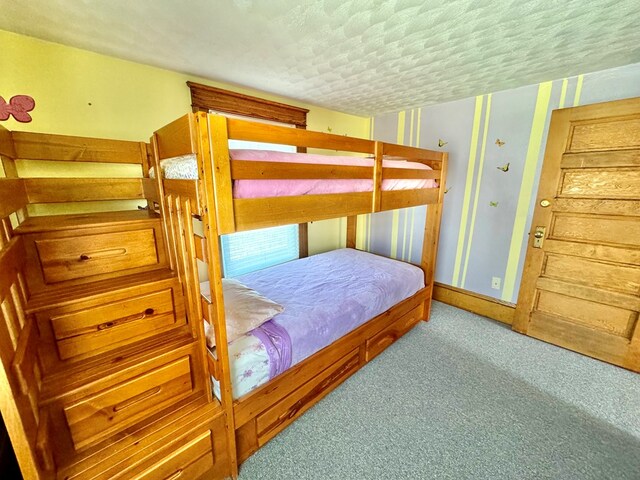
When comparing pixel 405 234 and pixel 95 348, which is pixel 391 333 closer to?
pixel 405 234

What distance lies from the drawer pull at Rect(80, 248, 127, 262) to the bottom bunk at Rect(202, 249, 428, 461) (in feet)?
2.10

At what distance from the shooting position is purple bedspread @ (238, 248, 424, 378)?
1501mm

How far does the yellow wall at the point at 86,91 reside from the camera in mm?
1446

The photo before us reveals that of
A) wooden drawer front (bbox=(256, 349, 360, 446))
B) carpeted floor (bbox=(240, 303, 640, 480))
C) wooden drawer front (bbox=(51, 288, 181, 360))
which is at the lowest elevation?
carpeted floor (bbox=(240, 303, 640, 480))

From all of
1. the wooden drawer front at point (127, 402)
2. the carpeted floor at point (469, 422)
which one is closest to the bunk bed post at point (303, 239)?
the carpeted floor at point (469, 422)

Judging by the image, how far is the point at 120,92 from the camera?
1.75 metres

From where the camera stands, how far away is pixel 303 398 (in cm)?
161

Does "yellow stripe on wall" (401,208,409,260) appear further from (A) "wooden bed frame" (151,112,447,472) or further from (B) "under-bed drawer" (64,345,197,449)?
(B) "under-bed drawer" (64,345,197,449)

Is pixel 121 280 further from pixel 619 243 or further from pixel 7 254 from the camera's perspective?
pixel 619 243

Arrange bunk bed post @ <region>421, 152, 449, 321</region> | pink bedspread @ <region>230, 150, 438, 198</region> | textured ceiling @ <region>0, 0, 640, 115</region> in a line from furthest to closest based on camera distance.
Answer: bunk bed post @ <region>421, 152, 449, 321</region>, textured ceiling @ <region>0, 0, 640, 115</region>, pink bedspread @ <region>230, 150, 438, 198</region>

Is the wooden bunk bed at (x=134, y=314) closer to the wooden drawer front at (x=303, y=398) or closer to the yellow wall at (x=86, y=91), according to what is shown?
the wooden drawer front at (x=303, y=398)

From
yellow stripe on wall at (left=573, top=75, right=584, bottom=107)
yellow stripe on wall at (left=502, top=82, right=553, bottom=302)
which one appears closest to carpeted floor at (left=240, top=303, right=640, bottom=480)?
yellow stripe on wall at (left=502, top=82, right=553, bottom=302)

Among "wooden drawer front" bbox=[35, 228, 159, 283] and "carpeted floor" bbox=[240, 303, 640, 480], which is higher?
"wooden drawer front" bbox=[35, 228, 159, 283]

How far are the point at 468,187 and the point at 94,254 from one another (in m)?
3.16
